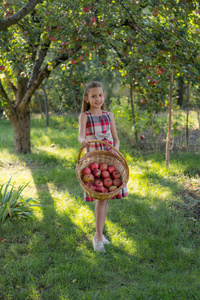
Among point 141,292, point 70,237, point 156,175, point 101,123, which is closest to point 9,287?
point 70,237

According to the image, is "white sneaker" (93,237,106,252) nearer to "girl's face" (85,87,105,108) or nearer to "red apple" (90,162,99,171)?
"red apple" (90,162,99,171)

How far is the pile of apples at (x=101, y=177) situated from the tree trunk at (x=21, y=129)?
163 inches

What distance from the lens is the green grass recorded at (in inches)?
80.0

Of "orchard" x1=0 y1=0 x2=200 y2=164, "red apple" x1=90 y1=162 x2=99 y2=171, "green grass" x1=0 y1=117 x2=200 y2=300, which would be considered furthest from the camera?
"orchard" x1=0 y1=0 x2=200 y2=164

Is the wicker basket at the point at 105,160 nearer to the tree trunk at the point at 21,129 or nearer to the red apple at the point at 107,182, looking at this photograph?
the red apple at the point at 107,182

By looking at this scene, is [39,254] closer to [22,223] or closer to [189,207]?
[22,223]

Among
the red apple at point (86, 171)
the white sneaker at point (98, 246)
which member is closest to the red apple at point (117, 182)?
the red apple at point (86, 171)

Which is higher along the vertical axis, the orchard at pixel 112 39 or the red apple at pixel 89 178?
the orchard at pixel 112 39

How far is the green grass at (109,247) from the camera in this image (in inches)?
80.0

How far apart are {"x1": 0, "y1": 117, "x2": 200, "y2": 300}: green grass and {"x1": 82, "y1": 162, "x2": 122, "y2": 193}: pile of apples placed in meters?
0.62

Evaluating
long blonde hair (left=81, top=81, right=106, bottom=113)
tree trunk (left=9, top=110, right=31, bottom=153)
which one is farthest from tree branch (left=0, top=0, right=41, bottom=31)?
tree trunk (left=9, top=110, right=31, bottom=153)

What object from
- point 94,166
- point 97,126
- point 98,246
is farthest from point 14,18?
point 98,246

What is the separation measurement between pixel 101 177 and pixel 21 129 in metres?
4.22

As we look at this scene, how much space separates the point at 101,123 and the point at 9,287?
1.49m
